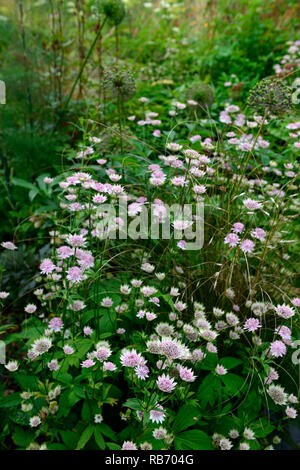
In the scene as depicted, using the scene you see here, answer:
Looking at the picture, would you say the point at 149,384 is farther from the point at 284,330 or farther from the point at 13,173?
the point at 13,173

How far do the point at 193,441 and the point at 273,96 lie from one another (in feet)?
4.69

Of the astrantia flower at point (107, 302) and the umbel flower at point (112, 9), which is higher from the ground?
the umbel flower at point (112, 9)

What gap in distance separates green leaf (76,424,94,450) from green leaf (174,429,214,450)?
0.89 ft

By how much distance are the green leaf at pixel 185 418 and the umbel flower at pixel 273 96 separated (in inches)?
49.4

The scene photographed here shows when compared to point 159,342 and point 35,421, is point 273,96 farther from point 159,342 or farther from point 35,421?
point 35,421

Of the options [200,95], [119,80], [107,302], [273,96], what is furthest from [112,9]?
[107,302]

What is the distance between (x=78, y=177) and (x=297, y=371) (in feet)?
3.84

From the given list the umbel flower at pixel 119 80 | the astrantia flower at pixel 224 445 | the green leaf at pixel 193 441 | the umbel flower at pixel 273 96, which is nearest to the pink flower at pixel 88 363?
→ the green leaf at pixel 193 441

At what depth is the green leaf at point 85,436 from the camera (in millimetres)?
1149

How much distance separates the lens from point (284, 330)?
1300 mm

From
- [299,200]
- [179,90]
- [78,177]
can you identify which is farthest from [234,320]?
[179,90]

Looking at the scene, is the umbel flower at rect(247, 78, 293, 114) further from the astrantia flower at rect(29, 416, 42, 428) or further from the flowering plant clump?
the astrantia flower at rect(29, 416, 42, 428)

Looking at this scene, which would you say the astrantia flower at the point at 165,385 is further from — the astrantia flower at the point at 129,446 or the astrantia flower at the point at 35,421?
the astrantia flower at the point at 35,421
